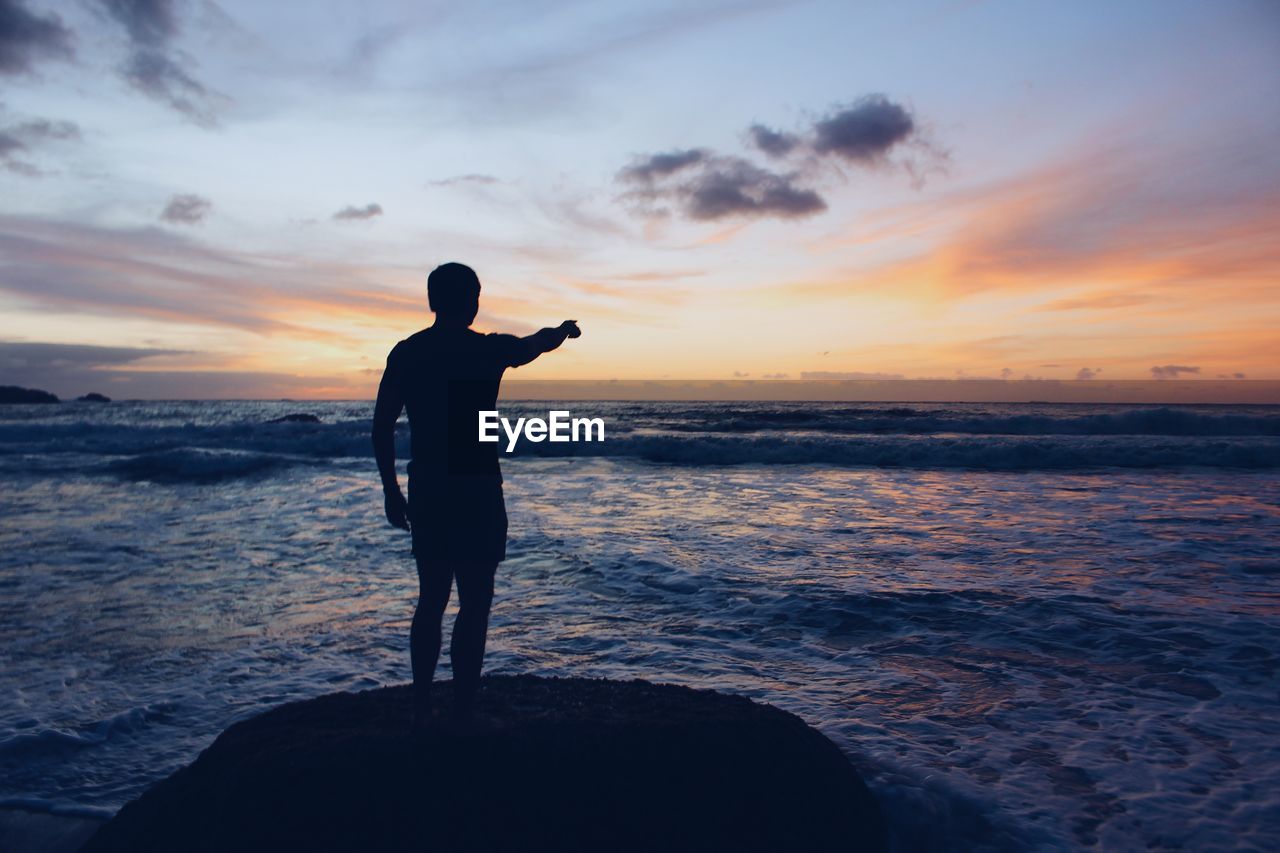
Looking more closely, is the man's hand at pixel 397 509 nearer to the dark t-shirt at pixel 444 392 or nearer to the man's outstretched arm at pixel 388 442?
the man's outstretched arm at pixel 388 442

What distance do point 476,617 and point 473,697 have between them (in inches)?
15.2

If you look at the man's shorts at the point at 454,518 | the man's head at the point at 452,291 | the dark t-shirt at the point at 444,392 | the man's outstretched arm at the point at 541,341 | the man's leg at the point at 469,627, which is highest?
the man's head at the point at 452,291

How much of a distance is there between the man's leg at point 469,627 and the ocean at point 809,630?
74.7 inches

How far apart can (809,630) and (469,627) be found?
3662mm

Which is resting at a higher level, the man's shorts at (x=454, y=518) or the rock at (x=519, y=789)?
the man's shorts at (x=454, y=518)

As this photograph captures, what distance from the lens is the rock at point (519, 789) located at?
281cm

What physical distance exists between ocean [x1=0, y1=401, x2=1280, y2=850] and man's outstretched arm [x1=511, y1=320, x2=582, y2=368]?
270cm

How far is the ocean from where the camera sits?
372 centimetres

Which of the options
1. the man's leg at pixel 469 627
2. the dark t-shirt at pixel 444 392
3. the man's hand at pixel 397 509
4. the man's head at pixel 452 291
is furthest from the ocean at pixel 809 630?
the man's head at pixel 452 291

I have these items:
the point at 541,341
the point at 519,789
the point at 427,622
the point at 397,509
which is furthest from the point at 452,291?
the point at 519,789

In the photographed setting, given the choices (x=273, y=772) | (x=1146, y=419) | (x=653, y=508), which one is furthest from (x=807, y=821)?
(x=1146, y=419)

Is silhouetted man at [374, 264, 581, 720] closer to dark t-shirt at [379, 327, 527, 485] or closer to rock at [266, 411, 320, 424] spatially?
dark t-shirt at [379, 327, 527, 485]

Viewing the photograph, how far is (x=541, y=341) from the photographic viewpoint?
3.25m

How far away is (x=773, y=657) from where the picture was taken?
17.9 ft
